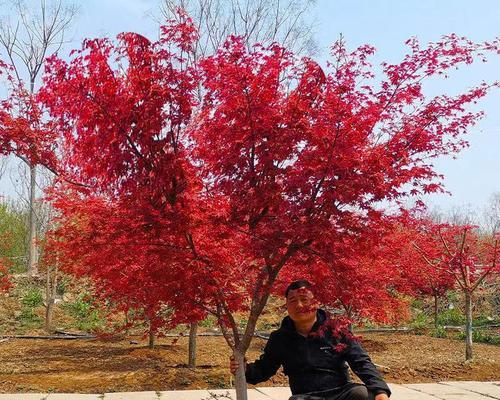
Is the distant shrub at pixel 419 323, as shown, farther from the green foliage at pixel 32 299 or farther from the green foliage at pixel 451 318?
the green foliage at pixel 32 299

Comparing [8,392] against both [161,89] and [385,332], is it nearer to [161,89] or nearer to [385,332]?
[161,89]

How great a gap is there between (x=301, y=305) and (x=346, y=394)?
0.59 m

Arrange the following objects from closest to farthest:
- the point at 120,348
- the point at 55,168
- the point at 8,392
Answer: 1. the point at 55,168
2. the point at 8,392
3. the point at 120,348

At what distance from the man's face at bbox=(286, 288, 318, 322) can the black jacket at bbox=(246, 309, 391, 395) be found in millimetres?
90

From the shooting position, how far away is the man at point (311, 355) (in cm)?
325

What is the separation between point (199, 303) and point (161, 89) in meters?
1.71

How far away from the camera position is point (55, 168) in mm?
5438

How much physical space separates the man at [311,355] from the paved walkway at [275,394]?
2751 mm

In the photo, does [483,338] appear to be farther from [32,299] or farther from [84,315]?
[32,299]

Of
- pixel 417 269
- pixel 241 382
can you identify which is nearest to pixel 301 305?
pixel 241 382

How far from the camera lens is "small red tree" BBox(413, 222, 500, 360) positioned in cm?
941


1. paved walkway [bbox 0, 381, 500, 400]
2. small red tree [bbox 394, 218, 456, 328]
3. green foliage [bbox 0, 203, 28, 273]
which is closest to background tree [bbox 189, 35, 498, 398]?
paved walkway [bbox 0, 381, 500, 400]

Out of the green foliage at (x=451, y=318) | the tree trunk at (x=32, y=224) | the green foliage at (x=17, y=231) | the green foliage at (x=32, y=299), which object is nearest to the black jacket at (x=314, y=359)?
the green foliage at (x=451, y=318)

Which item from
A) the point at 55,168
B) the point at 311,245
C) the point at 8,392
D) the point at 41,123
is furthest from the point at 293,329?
the point at 8,392
